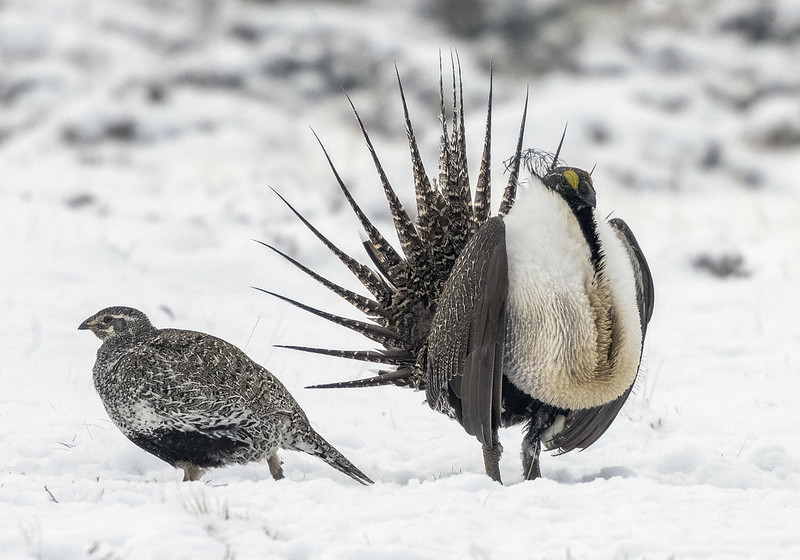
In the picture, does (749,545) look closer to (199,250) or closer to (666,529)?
(666,529)

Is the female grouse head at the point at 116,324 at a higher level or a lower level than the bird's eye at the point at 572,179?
lower

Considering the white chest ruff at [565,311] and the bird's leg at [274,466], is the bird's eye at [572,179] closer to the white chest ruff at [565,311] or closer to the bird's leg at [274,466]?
the white chest ruff at [565,311]

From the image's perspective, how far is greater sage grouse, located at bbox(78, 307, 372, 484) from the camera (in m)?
3.02

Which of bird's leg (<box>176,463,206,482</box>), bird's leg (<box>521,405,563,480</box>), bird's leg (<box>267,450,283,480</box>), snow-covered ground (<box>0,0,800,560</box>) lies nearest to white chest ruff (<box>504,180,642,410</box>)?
bird's leg (<box>521,405,563,480</box>)

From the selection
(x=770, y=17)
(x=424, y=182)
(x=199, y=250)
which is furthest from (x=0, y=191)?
(x=770, y=17)

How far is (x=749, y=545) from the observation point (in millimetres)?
2006

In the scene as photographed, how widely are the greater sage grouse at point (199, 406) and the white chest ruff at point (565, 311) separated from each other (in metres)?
0.76

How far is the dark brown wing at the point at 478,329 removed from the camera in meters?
2.71

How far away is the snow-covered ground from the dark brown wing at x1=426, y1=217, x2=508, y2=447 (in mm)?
343

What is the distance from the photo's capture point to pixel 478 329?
2734 millimetres

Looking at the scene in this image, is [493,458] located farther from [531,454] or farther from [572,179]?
[572,179]

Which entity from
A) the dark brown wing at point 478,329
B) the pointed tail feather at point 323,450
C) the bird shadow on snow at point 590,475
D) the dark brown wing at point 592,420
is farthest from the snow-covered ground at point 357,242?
the dark brown wing at point 478,329

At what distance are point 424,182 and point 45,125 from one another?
401 inches

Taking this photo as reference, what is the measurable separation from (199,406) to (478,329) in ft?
3.13
